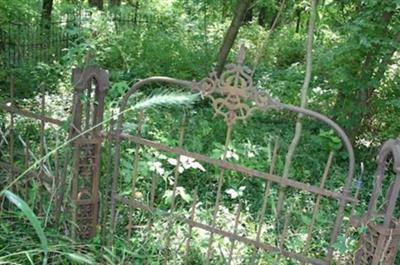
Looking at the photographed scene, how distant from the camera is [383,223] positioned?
202cm

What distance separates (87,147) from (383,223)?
1.59 m

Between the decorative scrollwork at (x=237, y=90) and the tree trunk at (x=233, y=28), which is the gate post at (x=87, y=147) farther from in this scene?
the tree trunk at (x=233, y=28)

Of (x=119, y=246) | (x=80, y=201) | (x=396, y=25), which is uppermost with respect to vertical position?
(x=396, y=25)

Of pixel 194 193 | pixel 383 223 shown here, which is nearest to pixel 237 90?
pixel 194 193

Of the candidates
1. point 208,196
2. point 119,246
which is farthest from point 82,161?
point 208,196

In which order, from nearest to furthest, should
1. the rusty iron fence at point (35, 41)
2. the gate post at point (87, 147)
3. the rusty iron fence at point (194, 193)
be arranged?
1. the rusty iron fence at point (194, 193)
2. the gate post at point (87, 147)
3. the rusty iron fence at point (35, 41)

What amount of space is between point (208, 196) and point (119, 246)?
3.04 feet

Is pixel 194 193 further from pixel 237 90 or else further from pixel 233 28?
pixel 233 28

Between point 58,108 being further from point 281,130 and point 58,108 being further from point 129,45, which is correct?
point 129,45

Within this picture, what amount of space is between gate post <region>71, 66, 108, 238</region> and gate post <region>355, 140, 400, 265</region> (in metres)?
1.41

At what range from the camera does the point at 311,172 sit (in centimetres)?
426

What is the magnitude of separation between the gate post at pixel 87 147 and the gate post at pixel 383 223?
4.63 ft

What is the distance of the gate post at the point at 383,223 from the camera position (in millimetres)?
1965

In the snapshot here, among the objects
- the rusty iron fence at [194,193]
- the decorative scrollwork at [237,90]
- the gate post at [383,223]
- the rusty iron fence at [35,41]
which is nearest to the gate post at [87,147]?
the rusty iron fence at [194,193]
